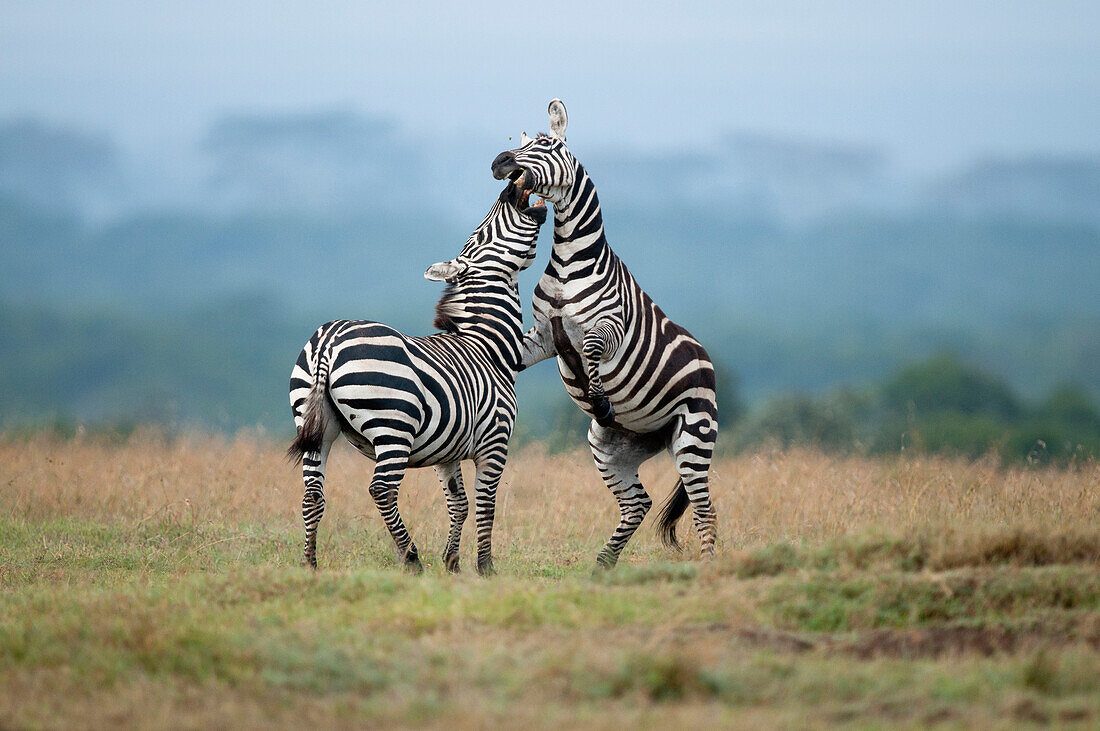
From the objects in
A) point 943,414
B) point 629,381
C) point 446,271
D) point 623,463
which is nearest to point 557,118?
point 446,271

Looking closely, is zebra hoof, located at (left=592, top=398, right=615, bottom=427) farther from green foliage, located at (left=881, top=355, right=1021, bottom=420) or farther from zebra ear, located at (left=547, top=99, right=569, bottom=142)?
green foliage, located at (left=881, top=355, right=1021, bottom=420)

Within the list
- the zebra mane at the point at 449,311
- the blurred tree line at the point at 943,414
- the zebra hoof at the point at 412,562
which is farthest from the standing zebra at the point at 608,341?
the blurred tree line at the point at 943,414

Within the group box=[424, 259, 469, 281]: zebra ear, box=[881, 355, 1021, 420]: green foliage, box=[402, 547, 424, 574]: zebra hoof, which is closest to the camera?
Answer: box=[402, 547, 424, 574]: zebra hoof

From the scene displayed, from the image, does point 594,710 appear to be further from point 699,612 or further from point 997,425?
point 997,425

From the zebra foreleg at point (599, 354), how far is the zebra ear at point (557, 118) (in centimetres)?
167

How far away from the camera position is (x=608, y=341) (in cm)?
805

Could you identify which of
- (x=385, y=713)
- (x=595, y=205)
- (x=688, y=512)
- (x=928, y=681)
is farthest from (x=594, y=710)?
(x=688, y=512)

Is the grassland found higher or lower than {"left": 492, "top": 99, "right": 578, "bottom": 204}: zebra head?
lower

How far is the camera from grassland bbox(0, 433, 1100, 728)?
14.0 feet

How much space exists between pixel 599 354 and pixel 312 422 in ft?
7.35

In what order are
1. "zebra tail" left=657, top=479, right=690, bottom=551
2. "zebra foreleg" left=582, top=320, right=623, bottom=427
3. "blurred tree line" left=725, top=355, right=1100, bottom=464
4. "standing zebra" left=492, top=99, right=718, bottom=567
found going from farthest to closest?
"blurred tree line" left=725, top=355, right=1100, bottom=464
"zebra tail" left=657, top=479, right=690, bottom=551
"standing zebra" left=492, top=99, right=718, bottom=567
"zebra foreleg" left=582, top=320, right=623, bottom=427

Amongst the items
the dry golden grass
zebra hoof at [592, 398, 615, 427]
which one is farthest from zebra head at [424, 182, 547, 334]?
the dry golden grass

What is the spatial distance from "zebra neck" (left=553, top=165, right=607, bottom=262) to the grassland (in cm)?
261

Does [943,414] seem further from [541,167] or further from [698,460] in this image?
[541,167]
